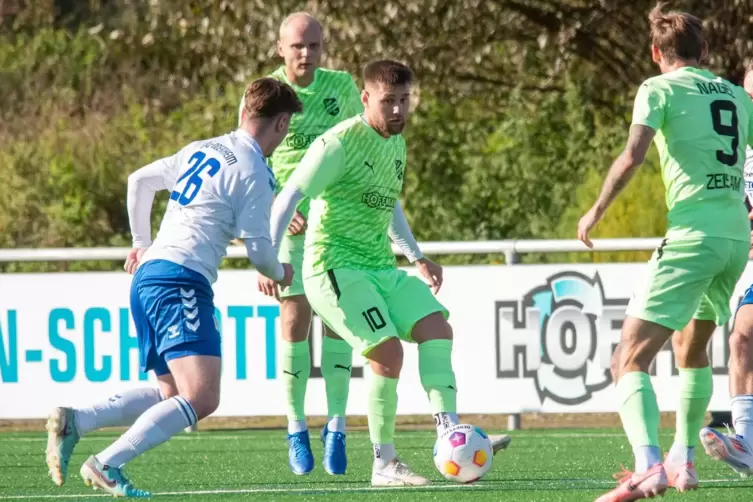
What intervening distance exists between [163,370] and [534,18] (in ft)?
33.5

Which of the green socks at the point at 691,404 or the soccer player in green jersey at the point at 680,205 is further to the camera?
the green socks at the point at 691,404

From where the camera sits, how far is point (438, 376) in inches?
289

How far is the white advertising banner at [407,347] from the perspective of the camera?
37.1 feet

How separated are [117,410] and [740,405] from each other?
2746 millimetres

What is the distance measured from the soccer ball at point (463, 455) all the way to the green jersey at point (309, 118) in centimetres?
206

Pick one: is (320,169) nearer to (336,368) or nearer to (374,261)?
(374,261)

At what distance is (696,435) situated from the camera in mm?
6836

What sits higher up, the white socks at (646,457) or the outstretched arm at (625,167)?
the outstretched arm at (625,167)

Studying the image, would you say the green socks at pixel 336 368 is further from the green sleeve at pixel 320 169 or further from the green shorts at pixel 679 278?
the green shorts at pixel 679 278

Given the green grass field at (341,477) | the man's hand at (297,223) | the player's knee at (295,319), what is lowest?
the green grass field at (341,477)

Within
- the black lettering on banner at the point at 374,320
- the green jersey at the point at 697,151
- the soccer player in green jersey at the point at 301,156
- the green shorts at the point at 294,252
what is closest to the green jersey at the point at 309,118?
the soccer player in green jersey at the point at 301,156

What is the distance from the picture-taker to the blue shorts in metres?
6.61

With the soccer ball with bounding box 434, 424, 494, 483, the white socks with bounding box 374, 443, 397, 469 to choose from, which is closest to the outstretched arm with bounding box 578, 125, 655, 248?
the soccer ball with bounding box 434, 424, 494, 483

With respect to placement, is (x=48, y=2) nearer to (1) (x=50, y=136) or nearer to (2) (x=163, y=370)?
(1) (x=50, y=136)
